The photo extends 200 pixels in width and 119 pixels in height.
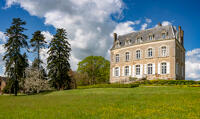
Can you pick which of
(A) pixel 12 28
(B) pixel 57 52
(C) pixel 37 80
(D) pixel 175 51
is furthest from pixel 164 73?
(A) pixel 12 28

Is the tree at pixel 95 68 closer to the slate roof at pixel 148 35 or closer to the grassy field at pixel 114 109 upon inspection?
the slate roof at pixel 148 35

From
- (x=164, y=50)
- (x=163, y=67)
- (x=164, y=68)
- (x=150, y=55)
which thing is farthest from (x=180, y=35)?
(x=164, y=68)

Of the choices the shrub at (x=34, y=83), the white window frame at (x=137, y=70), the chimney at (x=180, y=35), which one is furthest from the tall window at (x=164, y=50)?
the shrub at (x=34, y=83)

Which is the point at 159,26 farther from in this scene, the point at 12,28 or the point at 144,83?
the point at 12,28

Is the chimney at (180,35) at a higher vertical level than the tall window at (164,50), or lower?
higher

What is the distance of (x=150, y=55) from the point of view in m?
32.5

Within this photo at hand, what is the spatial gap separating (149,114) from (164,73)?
80.1 feet

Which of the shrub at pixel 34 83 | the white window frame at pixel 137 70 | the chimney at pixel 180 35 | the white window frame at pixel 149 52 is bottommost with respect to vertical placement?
the shrub at pixel 34 83

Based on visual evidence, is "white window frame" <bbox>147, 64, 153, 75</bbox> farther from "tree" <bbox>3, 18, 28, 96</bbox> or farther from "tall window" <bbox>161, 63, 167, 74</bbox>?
"tree" <bbox>3, 18, 28, 96</bbox>

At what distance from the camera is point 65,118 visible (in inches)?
279

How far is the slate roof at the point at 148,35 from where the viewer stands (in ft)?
103

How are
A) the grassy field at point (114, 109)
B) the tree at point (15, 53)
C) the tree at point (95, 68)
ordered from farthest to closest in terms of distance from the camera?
the tree at point (95, 68) < the tree at point (15, 53) < the grassy field at point (114, 109)

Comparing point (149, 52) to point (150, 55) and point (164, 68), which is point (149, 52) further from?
point (164, 68)

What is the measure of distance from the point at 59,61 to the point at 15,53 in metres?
7.31
